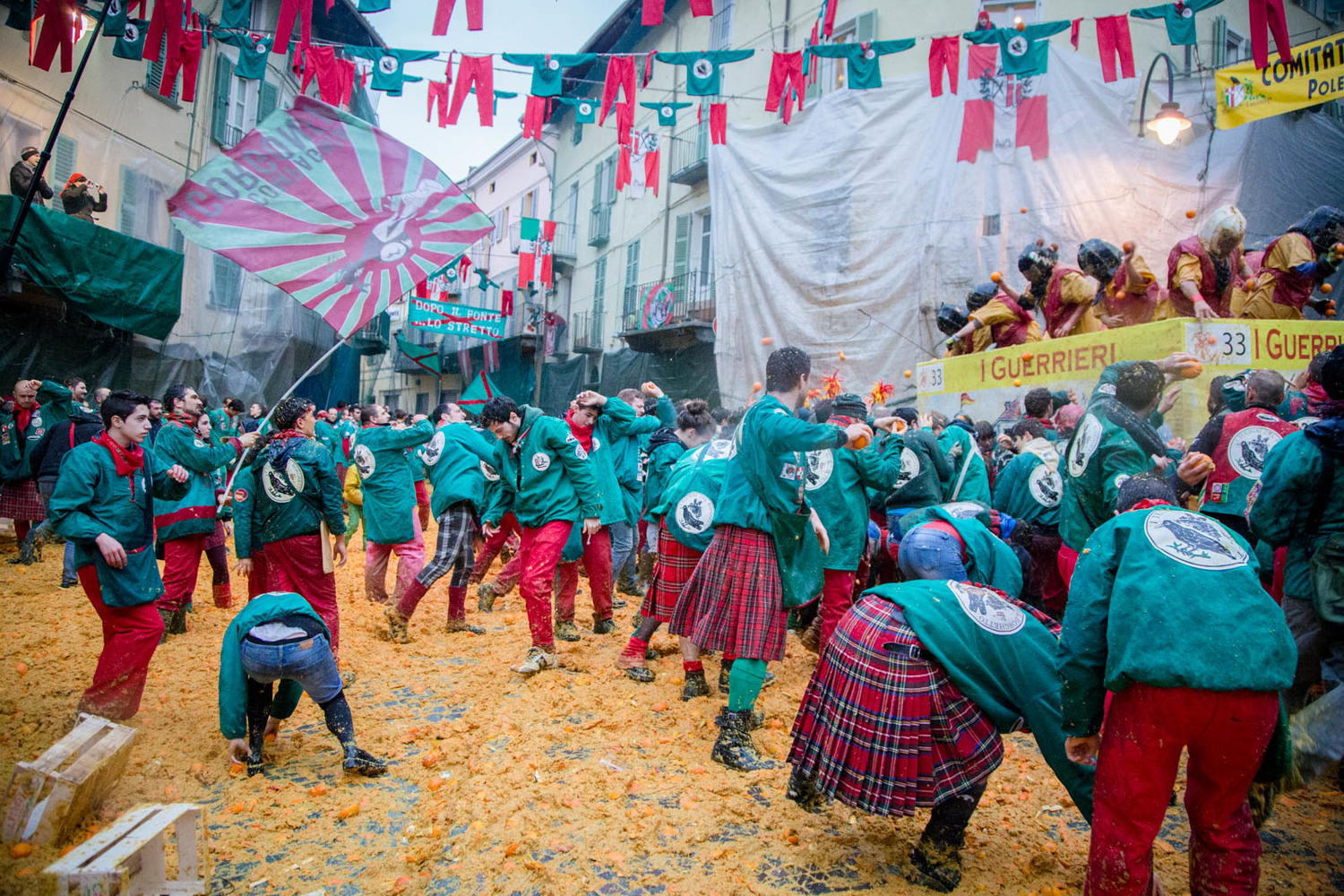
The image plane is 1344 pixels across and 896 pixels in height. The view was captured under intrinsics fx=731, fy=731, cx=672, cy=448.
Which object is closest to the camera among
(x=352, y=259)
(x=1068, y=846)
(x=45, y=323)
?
(x=1068, y=846)

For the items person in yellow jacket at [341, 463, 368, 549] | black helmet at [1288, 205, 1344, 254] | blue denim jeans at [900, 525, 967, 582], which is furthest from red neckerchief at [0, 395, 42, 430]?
black helmet at [1288, 205, 1344, 254]

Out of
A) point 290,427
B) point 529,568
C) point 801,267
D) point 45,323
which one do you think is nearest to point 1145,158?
point 801,267

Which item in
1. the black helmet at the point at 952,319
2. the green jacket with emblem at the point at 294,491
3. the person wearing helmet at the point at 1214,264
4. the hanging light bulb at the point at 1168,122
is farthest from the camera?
the black helmet at the point at 952,319

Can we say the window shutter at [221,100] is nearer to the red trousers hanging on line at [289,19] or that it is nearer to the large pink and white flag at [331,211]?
the red trousers hanging on line at [289,19]

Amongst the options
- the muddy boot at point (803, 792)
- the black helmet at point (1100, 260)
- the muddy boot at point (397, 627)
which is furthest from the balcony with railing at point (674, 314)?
the muddy boot at point (803, 792)

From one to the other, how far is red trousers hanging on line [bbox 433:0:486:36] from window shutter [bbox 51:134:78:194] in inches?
310

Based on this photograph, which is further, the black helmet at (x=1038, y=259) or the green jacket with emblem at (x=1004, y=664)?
the black helmet at (x=1038, y=259)

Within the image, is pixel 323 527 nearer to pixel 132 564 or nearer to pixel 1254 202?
pixel 132 564

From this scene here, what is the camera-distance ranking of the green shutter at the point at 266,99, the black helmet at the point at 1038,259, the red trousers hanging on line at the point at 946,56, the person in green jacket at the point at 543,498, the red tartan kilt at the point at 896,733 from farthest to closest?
the green shutter at the point at 266,99
the red trousers hanging on line at the point at 946,56
the black helmet at the point at 1038,259
the person in green jacket at the point at 543,498
the red tartan kilt at the point at 896,733

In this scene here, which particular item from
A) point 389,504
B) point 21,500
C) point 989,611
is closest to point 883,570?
point 989,611

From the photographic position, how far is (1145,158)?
10.4 meters

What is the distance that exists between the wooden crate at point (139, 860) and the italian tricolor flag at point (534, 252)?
732 inches

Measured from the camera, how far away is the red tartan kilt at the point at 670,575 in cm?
477

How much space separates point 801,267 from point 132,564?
10.9m
